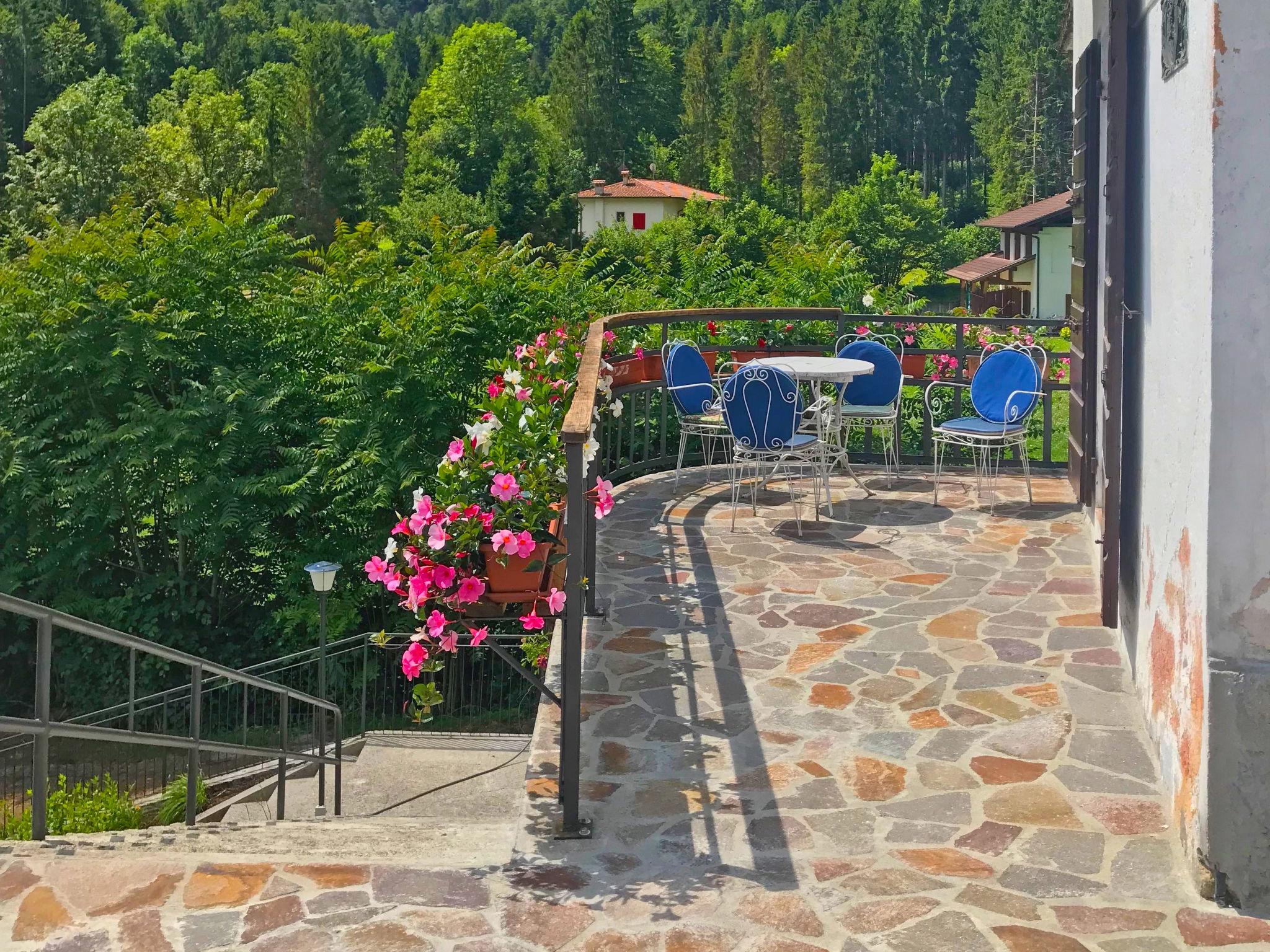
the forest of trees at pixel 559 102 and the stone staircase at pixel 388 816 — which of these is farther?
the forest of trees at pixel 559 102

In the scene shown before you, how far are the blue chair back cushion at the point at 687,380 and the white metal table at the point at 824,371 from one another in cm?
51

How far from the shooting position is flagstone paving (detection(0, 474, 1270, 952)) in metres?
3.43

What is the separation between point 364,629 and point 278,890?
9.92 metres

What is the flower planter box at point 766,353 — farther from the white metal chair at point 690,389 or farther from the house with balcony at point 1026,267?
the house with balcony at point 1026,267

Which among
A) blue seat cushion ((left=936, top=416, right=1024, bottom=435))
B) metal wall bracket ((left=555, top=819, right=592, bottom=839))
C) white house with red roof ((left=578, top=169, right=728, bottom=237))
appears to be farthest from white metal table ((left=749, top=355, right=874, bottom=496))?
white house with red roof ((left=578, top=169, right=728, bottom=237))

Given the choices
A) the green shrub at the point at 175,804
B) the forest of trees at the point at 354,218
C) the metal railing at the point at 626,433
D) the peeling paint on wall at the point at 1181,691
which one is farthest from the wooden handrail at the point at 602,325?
the green shrub at the point at 175,804

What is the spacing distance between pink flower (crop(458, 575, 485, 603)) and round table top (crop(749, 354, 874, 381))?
385 centimetres

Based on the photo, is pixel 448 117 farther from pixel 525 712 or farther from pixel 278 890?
pixel 278 890

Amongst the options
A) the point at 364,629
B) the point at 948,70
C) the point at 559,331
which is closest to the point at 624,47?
the point at 948,70

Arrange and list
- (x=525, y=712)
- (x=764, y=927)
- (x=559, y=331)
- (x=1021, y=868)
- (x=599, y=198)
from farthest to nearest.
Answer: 1. (x=599, y=198)
2. (x=525, y=712)
3. (x=559, y=331)
4. (x=1021, y=868)
5. (x=764, y=927)

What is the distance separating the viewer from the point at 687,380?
909 centimetres

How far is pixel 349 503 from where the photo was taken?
12000 mm

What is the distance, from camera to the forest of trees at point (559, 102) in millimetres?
58188

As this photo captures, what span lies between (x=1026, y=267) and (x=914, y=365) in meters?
47.0
